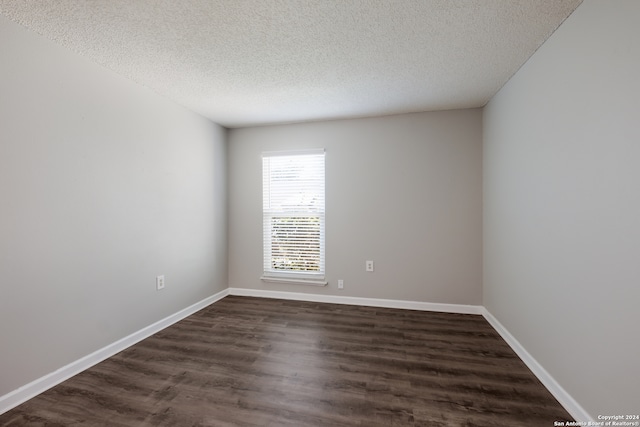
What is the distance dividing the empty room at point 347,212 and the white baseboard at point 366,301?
34 millimetres

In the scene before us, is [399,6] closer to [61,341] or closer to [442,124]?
[442,124]

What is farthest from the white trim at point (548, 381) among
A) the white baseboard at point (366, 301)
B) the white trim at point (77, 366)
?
the white trim at point (77, 366)

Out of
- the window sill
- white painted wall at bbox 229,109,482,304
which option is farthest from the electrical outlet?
the window sill

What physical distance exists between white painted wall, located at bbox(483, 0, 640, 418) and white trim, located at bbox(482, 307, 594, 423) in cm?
4

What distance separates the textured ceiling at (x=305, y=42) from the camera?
1646mm

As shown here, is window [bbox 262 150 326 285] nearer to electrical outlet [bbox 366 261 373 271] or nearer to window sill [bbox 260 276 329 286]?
window sill [bbox 260 276 329 286]

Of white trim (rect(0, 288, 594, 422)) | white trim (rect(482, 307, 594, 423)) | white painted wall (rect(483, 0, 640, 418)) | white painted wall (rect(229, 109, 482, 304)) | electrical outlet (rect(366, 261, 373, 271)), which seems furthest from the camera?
electrical outlet (rect(366, 261, 373, 271))

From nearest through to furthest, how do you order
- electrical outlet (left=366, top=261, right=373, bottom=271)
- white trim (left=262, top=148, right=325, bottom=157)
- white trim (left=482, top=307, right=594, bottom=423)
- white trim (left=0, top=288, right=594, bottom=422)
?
1. white trim (left=482, top=307, right=594, bottom=423)
2. white trim (left=0, top=288, right=594, bottom=422)
3. electrical outlet (left=366, top=261, right=373, bottom=271)
4. white trim (left=262, top=148, right=325, bottom=157)

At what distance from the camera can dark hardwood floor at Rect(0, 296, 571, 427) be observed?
1.66 m

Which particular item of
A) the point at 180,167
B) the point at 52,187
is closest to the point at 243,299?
the point at 180,167

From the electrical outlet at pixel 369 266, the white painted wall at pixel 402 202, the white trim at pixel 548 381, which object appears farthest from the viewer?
the electrical outlet at pixel 369 266

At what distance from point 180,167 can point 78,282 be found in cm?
152

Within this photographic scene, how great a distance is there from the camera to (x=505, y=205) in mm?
2648

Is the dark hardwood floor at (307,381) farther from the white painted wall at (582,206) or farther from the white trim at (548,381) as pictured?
the white painted wall at (582,206)
